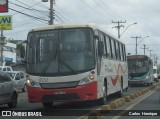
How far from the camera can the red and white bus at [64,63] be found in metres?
16.6

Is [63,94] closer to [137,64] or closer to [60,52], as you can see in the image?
[60,52]

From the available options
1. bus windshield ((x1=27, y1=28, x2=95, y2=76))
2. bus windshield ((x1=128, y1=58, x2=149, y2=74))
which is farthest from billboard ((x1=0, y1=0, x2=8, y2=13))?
bus windshield ((x1=128, y1=58, x2=149, y2=74))

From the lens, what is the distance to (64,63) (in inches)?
663

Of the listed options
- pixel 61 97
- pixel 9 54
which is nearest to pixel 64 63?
pixel 61 97

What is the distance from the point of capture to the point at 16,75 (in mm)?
34062

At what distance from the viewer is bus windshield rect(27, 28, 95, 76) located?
1680 cm

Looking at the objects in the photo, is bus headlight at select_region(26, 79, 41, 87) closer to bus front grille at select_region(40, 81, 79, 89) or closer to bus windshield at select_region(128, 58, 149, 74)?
bus front grille at select_region(40, 81, 79, 89)

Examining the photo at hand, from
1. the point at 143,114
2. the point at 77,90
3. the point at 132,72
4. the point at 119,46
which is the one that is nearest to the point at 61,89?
the point at 77,90

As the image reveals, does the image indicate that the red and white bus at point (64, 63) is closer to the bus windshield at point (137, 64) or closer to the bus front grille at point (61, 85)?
the bus front grille at point (61, 85)

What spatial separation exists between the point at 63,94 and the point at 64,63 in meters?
1.20

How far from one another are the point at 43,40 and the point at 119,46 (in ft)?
28.4

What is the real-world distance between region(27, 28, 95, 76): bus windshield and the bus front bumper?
2.05 feet

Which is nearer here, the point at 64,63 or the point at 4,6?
the point at 64,63

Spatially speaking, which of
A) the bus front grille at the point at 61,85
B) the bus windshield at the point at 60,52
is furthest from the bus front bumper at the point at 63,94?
the bus windshield at the point at 60,52
